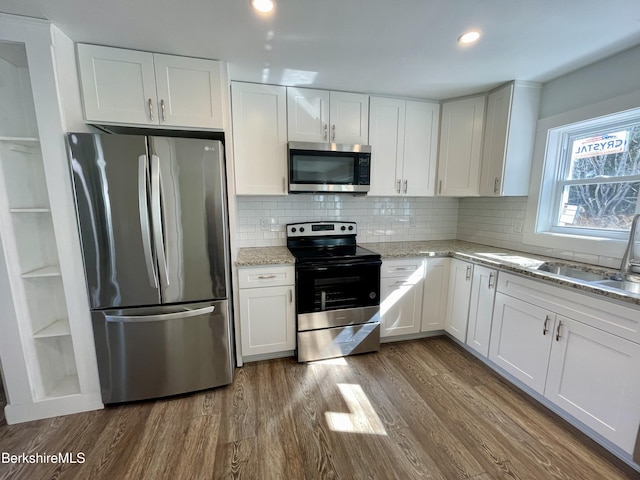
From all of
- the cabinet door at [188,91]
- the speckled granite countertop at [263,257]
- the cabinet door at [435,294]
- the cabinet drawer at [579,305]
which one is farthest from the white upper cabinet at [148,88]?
the cabinet drawer at [579,305]

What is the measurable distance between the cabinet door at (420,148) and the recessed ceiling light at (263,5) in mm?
1704

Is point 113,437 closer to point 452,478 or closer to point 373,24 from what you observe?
point 452,478

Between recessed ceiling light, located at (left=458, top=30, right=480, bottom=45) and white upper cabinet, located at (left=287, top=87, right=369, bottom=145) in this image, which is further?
white upper cabinet, located at (left=287, top=87, right=369, bottom=145)

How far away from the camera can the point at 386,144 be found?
2.64 m

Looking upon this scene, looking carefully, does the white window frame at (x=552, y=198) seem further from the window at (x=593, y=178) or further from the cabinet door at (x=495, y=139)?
the cabinet door at (x=495, y=139)

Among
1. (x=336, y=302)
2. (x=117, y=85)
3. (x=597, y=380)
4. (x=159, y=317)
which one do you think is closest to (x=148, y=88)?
(x=117, y=85)

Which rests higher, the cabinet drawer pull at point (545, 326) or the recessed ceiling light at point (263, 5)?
the recessed ceiling light at point (263, 5)

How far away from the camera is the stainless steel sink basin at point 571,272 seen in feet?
6.18

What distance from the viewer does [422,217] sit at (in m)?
3.17

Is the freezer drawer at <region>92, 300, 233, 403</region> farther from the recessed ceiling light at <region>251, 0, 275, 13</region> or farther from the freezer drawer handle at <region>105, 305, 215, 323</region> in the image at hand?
the recessed ceiling light at <region>251, 0, 275, 13</region>

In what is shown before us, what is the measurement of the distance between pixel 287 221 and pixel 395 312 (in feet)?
4.61

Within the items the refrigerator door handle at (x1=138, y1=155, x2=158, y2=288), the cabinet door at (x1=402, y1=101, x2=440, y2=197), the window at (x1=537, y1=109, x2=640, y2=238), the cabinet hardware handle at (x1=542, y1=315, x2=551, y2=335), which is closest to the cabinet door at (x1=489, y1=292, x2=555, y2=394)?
the cabinet hardware handle at (x1=542, y1=315, x2=551, y2=335)

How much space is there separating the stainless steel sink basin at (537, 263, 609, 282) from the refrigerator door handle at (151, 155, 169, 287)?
2.71 meters

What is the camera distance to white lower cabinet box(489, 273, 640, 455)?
1392mm
